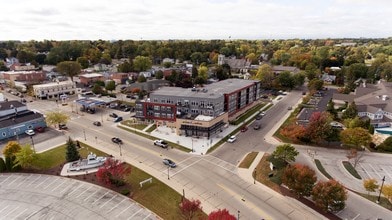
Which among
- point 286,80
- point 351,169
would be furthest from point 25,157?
point 286,80

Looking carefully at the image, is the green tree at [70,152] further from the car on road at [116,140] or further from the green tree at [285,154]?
the green tree at [285,154]

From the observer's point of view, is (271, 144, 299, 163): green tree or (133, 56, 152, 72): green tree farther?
(133, 56, 152, 72): green tree

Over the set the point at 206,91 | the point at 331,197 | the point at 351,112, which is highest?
the point at 206,91

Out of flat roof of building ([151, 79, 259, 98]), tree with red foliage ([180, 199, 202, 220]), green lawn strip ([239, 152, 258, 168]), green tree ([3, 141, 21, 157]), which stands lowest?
green lawn strip ([239, 152, 258, 168])

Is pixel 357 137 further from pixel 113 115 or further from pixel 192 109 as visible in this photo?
pixel 113 115

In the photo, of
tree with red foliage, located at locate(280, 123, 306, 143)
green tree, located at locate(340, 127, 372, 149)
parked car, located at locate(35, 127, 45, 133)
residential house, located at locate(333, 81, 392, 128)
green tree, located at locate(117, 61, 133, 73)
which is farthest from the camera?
green tree, located at locate(117, 61, 133, 73)

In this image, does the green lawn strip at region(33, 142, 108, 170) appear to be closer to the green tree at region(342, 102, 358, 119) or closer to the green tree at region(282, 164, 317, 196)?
the green tree at region(282, 164, 317, 196)

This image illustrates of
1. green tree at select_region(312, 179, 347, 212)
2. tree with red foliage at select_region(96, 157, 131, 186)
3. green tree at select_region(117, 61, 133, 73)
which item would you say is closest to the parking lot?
tree with red foliage at select_region(96, 157, 131, 186)

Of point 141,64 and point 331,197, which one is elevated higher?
point 141,64
